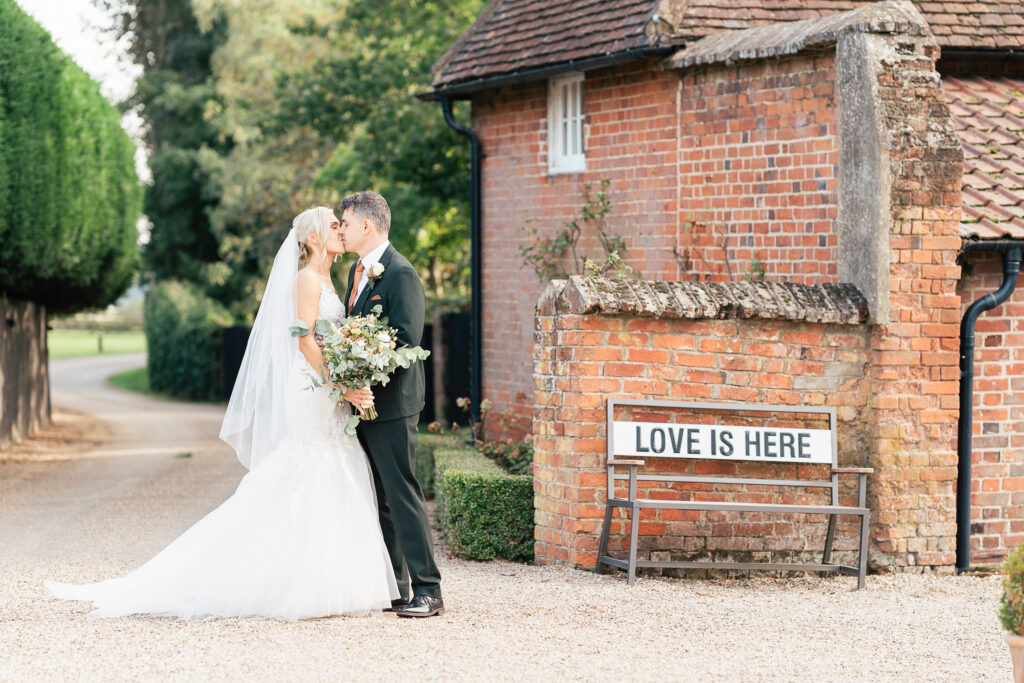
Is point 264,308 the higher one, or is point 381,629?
point 264,308

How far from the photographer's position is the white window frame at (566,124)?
39.0 ft

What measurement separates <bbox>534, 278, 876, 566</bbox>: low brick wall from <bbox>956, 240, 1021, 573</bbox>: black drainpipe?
84 centimetres

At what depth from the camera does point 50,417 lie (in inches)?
913

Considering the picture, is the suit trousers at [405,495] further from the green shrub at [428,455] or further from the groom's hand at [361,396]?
the green shrub at [428,455]

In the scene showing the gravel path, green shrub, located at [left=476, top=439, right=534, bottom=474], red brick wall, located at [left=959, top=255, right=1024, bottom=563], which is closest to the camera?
the gravel path

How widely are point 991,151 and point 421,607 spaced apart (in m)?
A: 5.85

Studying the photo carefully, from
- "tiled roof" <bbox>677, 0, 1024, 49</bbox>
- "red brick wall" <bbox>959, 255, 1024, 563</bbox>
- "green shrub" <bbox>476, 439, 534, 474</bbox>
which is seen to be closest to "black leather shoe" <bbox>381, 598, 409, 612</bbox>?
"green shrub" <bbox>476, 439, 534, 474</bbox>

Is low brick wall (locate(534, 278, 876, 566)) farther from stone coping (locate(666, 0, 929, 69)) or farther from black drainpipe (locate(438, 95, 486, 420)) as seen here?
black drainpipe (locate(438, 95, 486, 420))

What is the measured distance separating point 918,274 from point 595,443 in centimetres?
253

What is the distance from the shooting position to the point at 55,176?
16438 millimetres

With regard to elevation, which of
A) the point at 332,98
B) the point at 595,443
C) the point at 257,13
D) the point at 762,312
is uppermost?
the point at 257,13

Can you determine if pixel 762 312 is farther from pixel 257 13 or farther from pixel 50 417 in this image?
pixel 257 13

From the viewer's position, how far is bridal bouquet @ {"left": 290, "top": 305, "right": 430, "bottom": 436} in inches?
245

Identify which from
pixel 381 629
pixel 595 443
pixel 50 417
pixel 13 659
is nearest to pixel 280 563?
pixel 381 629
